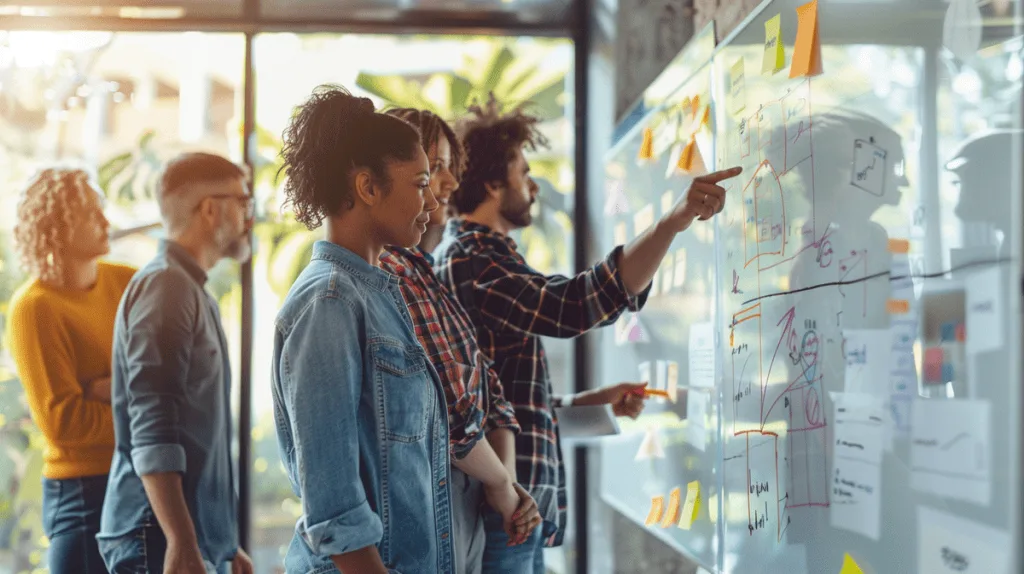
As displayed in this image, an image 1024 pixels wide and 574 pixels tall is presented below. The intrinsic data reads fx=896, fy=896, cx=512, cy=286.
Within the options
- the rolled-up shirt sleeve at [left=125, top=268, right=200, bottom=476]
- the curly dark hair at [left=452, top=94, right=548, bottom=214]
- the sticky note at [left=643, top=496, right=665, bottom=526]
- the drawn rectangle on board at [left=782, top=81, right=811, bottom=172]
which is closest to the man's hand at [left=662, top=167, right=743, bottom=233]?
the drawn rectangle on board at [left=782, top=81, right=811, bottom=172]

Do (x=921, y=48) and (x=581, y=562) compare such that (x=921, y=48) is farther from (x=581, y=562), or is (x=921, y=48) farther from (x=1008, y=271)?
(x=581, y=562)

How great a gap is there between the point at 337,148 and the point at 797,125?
63 centimetres

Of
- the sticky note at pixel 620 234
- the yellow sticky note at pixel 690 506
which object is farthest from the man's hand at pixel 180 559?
the sticky note at pixel 620 234

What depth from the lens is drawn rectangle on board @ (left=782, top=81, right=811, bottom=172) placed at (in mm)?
1207

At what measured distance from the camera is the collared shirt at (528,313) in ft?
5.19

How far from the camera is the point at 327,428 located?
1035 mm

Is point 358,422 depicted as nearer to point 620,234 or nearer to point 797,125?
point 797,125

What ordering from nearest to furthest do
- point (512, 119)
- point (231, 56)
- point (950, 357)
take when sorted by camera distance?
1. point (950, 357)
2. point (512, 119)
3. point (231, 56)

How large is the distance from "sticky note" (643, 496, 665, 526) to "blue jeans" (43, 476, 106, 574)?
45.8 inches

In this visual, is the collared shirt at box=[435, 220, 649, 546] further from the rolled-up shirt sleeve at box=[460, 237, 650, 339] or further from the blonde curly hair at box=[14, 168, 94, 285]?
the blonde curly hair at box=[14, 168, 94, 285]

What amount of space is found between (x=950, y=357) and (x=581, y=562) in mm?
2388

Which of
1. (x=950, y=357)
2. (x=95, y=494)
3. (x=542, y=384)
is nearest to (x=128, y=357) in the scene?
(x=95, y=494)

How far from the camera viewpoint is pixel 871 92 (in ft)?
3.40

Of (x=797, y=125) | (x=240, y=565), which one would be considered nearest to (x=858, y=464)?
(x=797, y=125)
